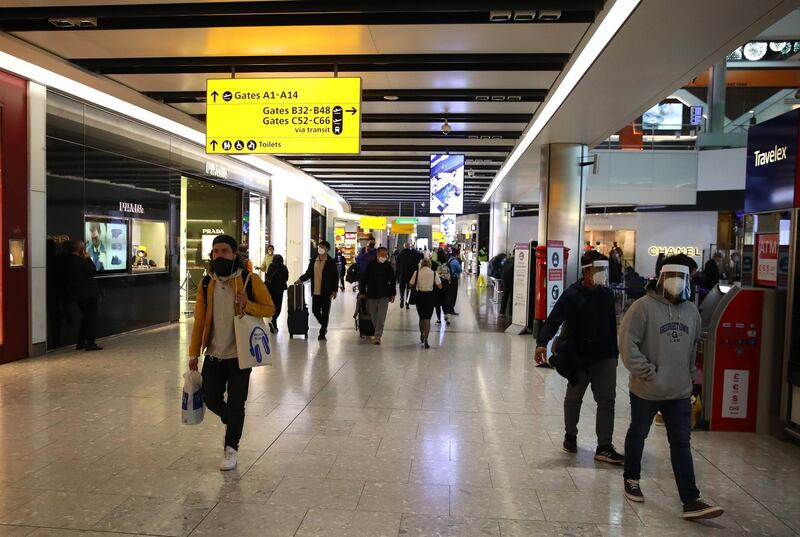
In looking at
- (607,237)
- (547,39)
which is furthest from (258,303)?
(607,237)

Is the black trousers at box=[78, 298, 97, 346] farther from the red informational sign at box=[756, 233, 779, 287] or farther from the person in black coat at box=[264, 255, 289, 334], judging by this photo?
the red informational sign at box=[756, 233, 779, 287]

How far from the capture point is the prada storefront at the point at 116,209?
8430mm

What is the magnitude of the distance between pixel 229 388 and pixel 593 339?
2647 millimetres

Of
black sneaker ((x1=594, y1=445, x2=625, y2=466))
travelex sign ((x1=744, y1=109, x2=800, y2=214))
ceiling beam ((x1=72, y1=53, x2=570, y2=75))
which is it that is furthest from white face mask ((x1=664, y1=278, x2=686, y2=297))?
ceiling beam ((x1=72, y1=53, x2=570, y2=75))

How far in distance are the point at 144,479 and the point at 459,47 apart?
17.4 ft

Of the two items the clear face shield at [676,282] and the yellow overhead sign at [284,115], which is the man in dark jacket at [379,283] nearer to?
the yellow overhead sign at [284,115]

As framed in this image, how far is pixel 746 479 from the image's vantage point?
419 cm

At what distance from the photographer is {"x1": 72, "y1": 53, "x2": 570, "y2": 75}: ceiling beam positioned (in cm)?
690

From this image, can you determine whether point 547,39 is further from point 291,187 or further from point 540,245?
point 291,187

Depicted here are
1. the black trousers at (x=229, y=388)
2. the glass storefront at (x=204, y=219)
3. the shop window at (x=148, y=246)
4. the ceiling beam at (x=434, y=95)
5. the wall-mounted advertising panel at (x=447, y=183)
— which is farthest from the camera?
the glass storefront at (x=204, y=219)

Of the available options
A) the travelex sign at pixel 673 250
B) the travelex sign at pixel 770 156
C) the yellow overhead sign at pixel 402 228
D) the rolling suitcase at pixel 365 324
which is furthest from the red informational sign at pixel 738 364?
the yellow overhead sign at pixel 402 228

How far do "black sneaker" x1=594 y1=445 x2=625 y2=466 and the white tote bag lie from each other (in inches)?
101

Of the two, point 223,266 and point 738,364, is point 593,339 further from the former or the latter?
point 223,266

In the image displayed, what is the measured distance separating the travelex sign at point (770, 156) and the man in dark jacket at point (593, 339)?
7.35 ft
